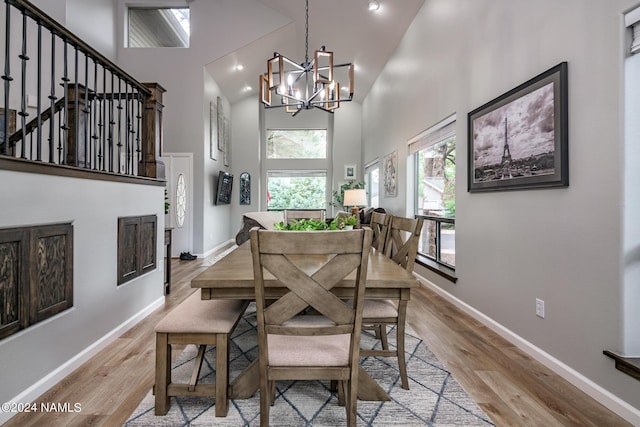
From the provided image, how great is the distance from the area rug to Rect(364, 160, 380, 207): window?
214 inches

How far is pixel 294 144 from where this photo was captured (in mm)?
9148

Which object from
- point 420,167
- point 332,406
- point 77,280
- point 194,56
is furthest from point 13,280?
point 194,56

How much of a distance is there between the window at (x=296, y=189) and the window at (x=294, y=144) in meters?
0.47

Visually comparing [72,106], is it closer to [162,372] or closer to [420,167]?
[162,372]

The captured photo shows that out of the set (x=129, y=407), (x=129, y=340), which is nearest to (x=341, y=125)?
(x=129, y=340)

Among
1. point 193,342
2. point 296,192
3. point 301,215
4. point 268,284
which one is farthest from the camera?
point 296,192

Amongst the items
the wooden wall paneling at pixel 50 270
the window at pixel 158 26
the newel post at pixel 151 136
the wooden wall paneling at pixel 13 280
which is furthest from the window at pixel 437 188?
the window at pixel 158 26

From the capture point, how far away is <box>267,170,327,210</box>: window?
9.12 meters

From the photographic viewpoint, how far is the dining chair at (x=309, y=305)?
3.85 ft

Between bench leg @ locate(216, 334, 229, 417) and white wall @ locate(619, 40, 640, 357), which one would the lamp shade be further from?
bench leg @ locate(216, 334, 229, 417)

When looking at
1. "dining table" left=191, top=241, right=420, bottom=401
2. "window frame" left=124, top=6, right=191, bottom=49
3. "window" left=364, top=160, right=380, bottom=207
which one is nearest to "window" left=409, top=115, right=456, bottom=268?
"dining table" left=191, top=241, right=420, bottom=401

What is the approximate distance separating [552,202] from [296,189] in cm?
748

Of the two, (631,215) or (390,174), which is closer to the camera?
(631,215)

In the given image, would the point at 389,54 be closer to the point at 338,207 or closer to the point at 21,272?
the point at 338,207
